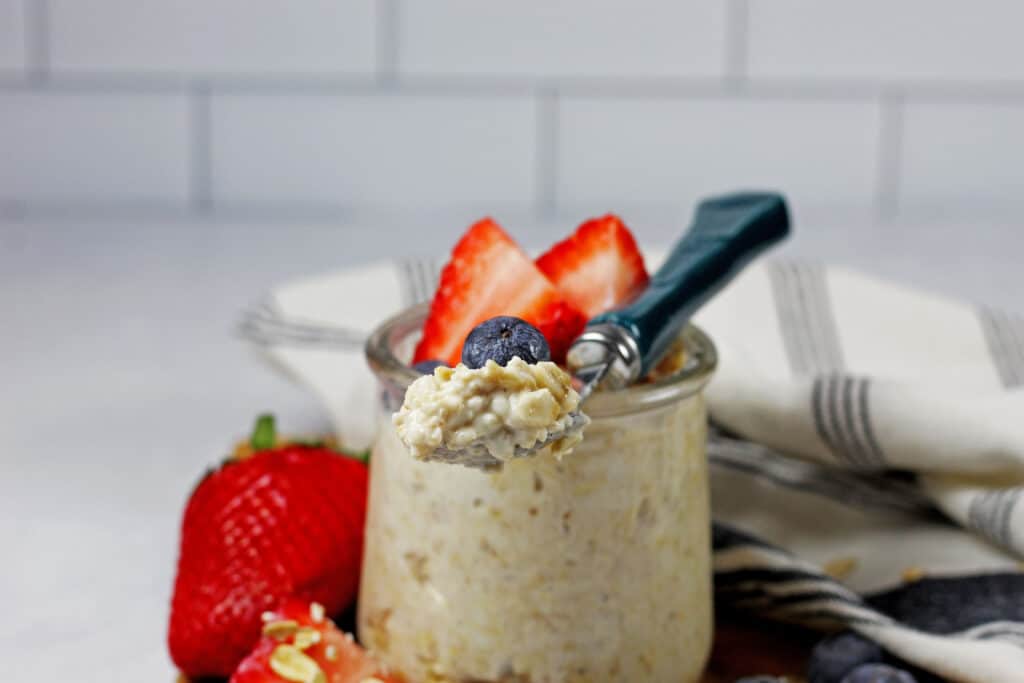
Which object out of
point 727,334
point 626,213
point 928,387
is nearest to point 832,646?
point 928,387

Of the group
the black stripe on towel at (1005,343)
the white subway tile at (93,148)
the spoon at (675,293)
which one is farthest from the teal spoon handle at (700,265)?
the white subway tile at (93,148)

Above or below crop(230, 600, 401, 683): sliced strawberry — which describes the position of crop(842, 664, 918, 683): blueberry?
below

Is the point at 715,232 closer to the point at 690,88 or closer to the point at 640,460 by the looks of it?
the point at 640,460

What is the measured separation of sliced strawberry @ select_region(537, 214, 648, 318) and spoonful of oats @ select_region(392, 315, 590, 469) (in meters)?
0.15

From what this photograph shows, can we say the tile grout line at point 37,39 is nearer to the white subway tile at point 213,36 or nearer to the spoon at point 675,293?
the white subway tile at point 213,36

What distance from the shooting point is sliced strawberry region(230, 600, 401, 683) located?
0.52 meters

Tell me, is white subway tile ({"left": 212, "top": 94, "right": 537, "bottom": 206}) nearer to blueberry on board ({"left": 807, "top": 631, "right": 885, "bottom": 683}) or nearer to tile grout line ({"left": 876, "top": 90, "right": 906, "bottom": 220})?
tile grout line ({"left": 876, "top": 90, "right": 906, "bottom": 220})

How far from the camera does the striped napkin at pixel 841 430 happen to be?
612mm

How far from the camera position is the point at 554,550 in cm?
50

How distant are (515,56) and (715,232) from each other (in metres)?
0.79

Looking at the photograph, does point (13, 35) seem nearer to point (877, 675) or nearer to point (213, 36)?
point (213, 36)

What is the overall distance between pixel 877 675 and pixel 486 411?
10.0 inches

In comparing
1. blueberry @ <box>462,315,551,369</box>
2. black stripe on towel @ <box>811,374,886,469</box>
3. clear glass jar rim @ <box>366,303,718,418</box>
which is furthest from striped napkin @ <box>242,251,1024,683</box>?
blueberry @ <box>462,315,551,369</box>

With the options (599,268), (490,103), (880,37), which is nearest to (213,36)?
(490,103)
